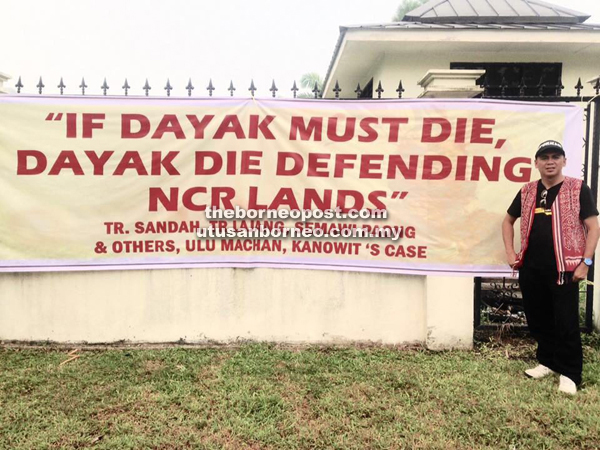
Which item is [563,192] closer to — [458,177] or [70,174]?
[458,177]

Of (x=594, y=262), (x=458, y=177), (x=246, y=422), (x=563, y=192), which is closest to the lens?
(x=246, y=422)

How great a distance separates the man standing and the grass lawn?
0.73 feet

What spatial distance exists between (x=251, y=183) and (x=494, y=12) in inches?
331

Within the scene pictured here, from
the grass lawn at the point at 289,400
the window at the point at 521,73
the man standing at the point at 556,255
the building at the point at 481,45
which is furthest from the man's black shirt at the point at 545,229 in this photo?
the window at the point at 521,73

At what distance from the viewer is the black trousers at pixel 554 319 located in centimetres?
298

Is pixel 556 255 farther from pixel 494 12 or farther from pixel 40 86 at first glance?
pixel 494 12

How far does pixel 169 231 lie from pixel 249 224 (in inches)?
26.2

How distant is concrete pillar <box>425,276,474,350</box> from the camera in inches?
143

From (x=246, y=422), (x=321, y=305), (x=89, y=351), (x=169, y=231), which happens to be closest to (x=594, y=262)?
(x=321, y=305)

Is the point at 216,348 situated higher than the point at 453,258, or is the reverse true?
the point at 453,258

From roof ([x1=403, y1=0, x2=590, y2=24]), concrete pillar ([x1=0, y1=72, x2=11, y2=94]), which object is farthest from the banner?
roof ([x1=403, y1=0, x2=590, y2=24])

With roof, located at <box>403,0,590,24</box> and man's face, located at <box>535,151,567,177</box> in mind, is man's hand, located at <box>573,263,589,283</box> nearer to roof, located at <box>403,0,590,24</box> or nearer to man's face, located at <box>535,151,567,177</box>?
man's face, located at <box>535,151,567,177</box>

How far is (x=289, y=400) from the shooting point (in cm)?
288

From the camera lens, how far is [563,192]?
9.70ft
